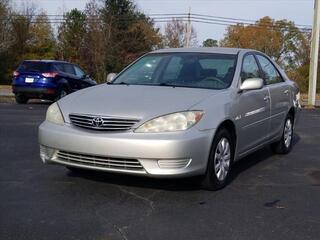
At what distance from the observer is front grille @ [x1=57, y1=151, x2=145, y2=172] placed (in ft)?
17.0

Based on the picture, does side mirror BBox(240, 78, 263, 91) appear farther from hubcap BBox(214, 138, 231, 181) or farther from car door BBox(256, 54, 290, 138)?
car door BBox(256, 54, 290, 138)

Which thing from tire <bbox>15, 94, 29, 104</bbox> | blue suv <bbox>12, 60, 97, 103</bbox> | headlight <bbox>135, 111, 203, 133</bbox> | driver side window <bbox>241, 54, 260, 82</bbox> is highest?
driver side window <bbox>241, 54, 260, 82</bbox>

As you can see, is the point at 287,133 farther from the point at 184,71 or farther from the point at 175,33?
the point at 175,33

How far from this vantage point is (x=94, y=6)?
172 feet

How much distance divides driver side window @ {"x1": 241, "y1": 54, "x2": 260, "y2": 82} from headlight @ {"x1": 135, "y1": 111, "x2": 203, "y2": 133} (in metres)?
1.40

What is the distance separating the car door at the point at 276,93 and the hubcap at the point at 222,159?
153 centimetres

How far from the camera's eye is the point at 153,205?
4984 mm

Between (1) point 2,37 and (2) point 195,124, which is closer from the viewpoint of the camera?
(2) point 195,124

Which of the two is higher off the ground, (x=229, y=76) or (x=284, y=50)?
(x=229, y=76)

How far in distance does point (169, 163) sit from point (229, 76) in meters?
1.61

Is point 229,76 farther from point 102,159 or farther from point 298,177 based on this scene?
point 102,159

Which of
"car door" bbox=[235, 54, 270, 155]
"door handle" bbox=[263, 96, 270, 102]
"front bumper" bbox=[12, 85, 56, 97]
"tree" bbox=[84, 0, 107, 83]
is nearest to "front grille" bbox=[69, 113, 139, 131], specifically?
"car door" bbox=[235, 54, 270, 155]

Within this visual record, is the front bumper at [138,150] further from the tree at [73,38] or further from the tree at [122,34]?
the tree at [73,38]

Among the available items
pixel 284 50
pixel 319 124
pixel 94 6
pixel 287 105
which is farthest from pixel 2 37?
pixel 287 105
